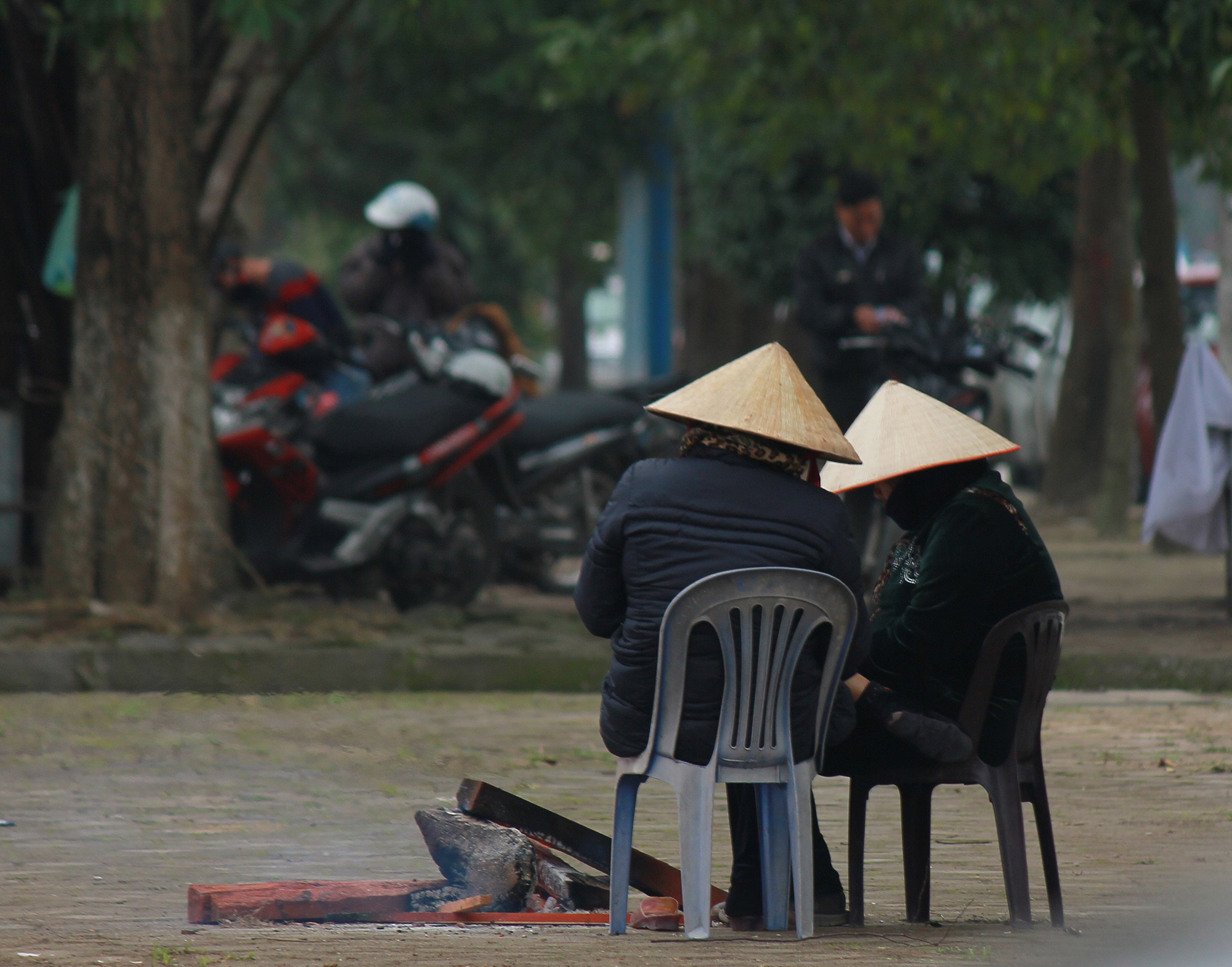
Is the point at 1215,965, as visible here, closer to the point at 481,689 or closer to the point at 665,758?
the point at 665,758

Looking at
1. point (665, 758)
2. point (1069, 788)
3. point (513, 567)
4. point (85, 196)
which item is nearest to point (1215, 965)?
point (665, 758)

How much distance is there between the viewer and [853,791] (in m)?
4.83

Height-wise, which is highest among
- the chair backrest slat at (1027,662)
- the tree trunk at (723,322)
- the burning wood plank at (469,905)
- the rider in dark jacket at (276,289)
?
the tree trunk at (723,322)

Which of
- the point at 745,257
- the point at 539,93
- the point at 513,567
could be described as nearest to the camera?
the point at 513,567

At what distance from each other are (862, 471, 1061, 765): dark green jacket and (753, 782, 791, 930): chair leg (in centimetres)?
44

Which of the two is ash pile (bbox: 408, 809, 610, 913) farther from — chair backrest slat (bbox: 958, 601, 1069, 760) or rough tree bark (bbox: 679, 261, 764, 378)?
rough tree bark (bbox: 679, 261, 764, 378)

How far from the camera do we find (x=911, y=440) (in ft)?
15.8

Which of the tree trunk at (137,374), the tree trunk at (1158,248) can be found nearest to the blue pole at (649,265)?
the tree trunk at (1158,248)

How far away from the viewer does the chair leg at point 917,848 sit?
475 cm

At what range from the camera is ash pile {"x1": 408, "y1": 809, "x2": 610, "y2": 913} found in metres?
4.77

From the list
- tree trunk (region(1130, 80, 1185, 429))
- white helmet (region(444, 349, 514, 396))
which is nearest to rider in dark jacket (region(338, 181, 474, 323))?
white helmet (region(444, 349, 514, 396))

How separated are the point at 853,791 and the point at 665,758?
59cm

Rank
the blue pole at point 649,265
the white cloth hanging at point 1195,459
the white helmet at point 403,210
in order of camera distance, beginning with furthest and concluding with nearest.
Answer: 1. the blue pole at point 649,265
2. the white helmet at point 403,210
3. the white cloth hanging at point 1195,459

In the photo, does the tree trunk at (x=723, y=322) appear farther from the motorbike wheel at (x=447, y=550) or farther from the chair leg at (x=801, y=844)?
the chair leg at (x=801, y=844)
